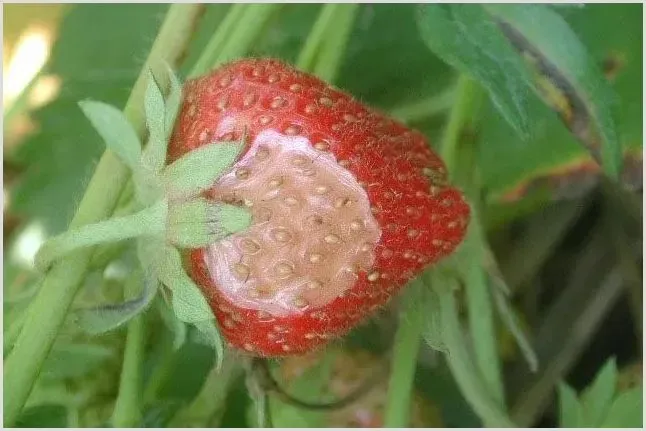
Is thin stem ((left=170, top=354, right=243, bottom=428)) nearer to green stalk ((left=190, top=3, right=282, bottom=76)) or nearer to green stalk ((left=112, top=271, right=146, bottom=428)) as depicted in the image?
green stalk ((left=112, top=271, right=146, bottom=428))

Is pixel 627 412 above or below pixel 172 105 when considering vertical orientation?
below

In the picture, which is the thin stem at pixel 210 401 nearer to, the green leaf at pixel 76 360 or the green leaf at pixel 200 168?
the green leaf at pixel 76 360

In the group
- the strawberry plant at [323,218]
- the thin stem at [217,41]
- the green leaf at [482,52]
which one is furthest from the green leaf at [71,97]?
the green leaf at [482,52]

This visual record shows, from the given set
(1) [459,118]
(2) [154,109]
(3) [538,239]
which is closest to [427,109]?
(1) [459,118]

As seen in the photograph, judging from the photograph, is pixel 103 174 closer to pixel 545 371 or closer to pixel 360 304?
pixel 360 304

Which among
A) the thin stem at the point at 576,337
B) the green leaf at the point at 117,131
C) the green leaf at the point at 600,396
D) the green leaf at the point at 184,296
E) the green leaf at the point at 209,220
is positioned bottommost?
the thin stem at the point at 576,337

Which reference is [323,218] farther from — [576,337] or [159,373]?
[576,337]
